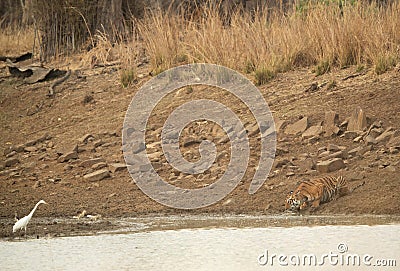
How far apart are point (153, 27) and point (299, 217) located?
5.60 metres

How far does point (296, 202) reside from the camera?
25.5 feet

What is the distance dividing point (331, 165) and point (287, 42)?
316 centimetres

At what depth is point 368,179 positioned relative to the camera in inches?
320

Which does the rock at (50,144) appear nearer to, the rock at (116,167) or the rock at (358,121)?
the rock at (116,167)

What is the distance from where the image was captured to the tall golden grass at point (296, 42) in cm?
1066

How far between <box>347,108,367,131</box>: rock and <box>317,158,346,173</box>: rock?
756mm

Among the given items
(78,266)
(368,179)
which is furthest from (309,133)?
(78,266)

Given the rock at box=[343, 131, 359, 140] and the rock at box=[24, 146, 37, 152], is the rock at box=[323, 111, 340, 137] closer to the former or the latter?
the rock at box=[343, 131, 359, 140]

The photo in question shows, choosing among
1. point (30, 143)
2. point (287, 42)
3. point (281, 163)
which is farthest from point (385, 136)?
point (30, 143)

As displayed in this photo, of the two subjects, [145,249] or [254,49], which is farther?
[254,49]

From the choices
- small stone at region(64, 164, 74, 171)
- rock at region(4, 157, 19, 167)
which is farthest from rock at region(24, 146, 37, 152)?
small stone at region(64, 164, 74, 171)

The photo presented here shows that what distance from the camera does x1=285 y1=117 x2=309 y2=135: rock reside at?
30.5ft

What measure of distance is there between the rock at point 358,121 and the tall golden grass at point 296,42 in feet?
4.18

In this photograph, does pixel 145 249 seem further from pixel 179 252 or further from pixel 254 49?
pixel 254 49
